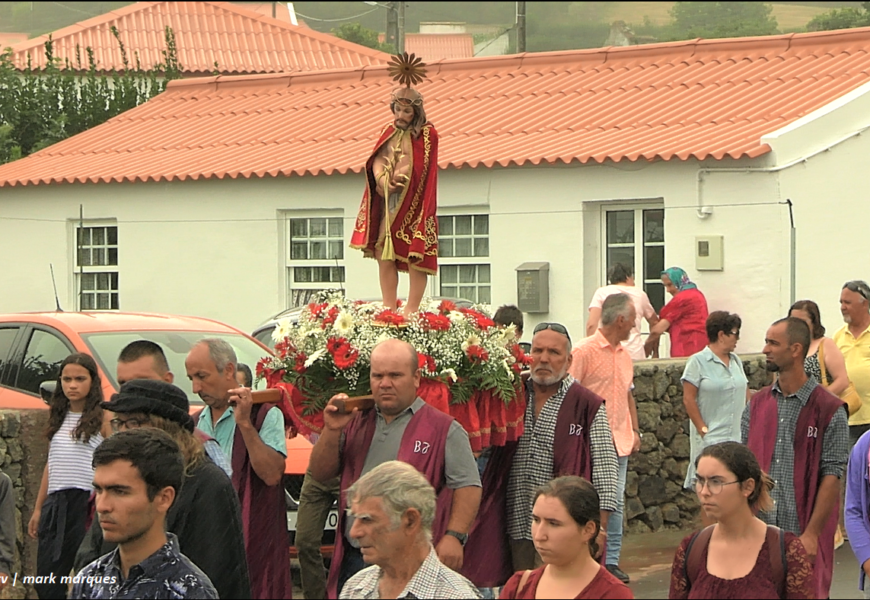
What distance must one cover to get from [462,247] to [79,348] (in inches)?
354

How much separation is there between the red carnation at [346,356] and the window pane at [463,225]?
11493 mm

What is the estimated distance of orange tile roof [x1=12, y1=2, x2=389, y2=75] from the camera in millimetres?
32969

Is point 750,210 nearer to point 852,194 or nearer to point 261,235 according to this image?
point 852,194

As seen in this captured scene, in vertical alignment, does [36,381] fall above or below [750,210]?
below

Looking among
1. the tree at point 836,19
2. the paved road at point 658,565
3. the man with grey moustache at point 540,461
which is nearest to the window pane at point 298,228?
the paved road at point 658,565

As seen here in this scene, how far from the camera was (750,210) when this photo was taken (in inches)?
625

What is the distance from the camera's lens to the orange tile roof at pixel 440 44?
3459cm

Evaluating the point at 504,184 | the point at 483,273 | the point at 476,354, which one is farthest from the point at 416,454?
the point at 483,273

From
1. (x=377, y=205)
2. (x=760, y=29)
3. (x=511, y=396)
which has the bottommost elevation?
(x=511, y=396)

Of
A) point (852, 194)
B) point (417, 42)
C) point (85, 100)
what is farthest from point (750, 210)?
point (417, 42)

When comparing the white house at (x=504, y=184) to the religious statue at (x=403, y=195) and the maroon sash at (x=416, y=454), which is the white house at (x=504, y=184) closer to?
the religious statue at (x=403, y=195)

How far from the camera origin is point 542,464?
304 inches

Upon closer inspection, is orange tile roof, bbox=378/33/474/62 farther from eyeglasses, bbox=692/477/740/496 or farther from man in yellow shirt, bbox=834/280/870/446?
eyeglasses, bbox=692/477/740/496

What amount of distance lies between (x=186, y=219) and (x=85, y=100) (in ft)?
24.3
